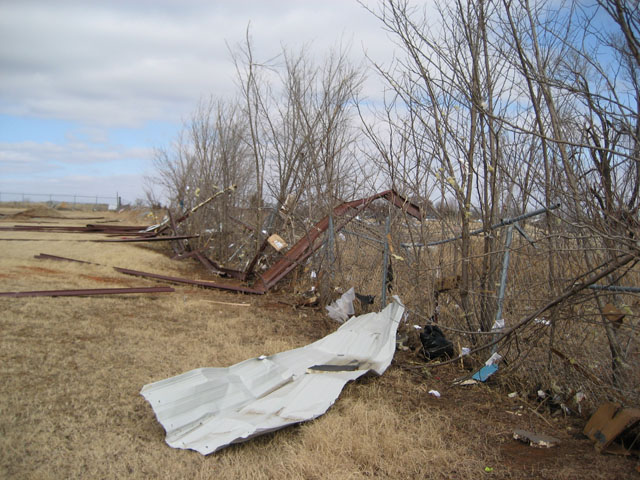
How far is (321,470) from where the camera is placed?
3.02 m

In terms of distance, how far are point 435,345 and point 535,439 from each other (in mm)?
1813

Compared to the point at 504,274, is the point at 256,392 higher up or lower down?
lower down

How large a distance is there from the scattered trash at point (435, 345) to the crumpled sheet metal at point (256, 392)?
1.24 ft

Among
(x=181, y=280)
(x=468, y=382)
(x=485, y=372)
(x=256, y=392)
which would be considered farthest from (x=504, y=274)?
(x=181, y=280)

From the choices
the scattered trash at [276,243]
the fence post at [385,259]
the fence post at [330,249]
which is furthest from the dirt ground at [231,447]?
the scattered trash at [276,243]

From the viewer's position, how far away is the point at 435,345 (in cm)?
525

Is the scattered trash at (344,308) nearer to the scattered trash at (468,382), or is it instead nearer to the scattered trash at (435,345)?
the scattered trash at (435,345)

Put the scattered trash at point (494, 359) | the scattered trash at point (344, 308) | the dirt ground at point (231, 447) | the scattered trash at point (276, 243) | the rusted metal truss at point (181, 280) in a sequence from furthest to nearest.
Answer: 1. the rusted metal truss at point (181, 280)
2. the scattered trash at point (276, 243)
3. the scattered trash at point (344, 308)
4. the scattered trash at point (494, 359)
5. the dirt ground at point (231, 447)

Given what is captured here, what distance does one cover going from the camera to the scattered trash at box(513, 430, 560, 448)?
345cm

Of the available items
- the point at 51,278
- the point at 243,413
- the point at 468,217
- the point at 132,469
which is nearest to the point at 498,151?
the point at 468,217

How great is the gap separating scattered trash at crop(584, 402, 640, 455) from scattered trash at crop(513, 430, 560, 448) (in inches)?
10.5

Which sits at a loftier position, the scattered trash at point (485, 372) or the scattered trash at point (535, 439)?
the scattered trash at point (485, 372)

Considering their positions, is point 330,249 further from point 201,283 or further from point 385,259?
point 201,283

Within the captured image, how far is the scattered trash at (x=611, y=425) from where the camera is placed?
3199 millimetres
